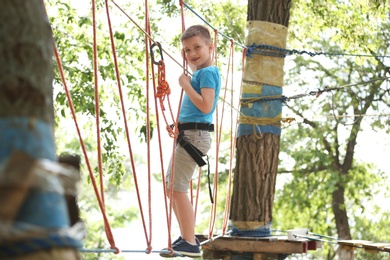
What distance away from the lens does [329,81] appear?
1313cm

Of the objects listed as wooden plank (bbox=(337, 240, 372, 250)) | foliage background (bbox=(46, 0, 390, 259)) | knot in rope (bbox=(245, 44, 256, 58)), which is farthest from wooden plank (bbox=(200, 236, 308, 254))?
foliage background (bbox=(46, 0, 390, 259))

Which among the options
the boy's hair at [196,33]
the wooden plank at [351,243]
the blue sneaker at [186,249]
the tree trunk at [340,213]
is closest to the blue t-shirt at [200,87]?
the boy's hair at [196,33]

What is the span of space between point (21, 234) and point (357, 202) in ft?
39.0

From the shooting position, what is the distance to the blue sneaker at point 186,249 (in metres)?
3.67

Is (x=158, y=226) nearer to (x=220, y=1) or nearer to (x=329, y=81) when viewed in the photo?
(x=329, y=81)

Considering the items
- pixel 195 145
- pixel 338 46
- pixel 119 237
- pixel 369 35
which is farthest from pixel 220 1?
pixel 119 237

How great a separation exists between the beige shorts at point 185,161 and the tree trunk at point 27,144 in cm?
228

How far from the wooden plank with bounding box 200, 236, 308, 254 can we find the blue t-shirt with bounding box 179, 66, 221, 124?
112cm

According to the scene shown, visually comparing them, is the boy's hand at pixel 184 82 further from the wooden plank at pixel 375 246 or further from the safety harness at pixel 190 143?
the wooden plank at pixel 375 246

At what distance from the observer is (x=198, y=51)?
3.69 metres

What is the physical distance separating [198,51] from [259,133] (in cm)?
130

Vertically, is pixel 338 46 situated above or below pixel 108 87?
above

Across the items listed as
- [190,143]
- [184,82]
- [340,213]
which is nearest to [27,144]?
[184,82]

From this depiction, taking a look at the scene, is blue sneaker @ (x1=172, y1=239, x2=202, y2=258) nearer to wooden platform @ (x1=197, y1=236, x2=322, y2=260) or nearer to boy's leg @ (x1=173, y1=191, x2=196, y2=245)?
boy's leg @ (x1=173, y1=191, x2=196, y2=245)
